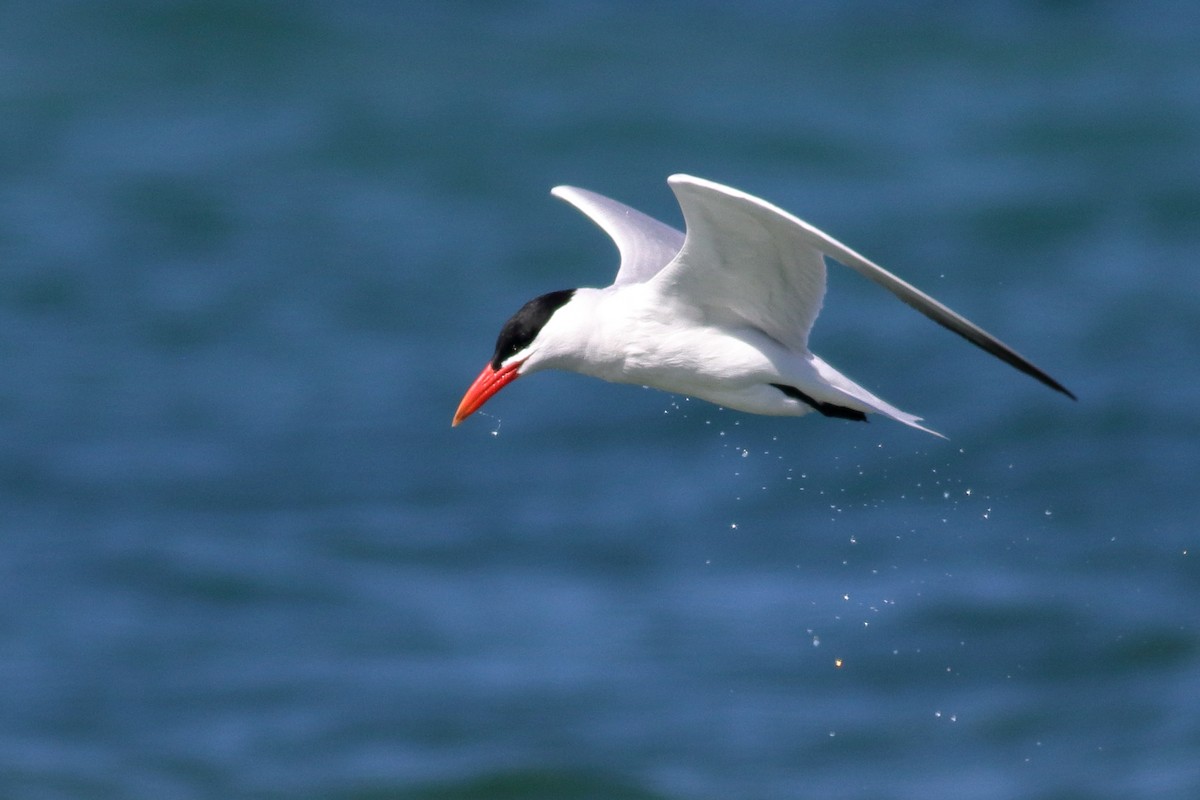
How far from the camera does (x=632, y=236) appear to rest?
6582 mm

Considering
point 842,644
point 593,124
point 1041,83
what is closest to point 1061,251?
point 1041,83

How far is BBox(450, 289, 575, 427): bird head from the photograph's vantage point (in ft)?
19.5

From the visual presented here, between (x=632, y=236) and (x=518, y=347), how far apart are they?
79cm

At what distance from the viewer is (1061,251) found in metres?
18.2

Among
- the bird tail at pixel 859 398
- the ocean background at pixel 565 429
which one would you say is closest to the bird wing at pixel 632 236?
the bird tail at pixel 859 398

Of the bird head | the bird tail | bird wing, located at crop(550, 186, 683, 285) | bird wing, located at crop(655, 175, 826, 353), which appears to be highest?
bird wing, located at crop(550, 186, 683, 285)

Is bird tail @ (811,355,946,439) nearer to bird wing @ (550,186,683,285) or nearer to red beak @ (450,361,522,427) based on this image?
bird wing @ (550,186,683,285)

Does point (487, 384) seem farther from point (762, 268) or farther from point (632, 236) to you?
point (762, 268)

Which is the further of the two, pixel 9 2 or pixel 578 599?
pixel 9 2

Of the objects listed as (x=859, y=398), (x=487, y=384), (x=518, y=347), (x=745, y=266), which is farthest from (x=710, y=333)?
(x=487, y=384)

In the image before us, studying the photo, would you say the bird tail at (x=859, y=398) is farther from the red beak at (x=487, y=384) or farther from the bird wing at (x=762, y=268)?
the red beak at (x=487, y=384)

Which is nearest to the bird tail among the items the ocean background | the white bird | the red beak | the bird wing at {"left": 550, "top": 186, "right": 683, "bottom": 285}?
the white bird

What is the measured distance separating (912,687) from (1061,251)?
6.85 meters

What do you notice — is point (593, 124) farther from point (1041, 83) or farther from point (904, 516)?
point (904, 516)
